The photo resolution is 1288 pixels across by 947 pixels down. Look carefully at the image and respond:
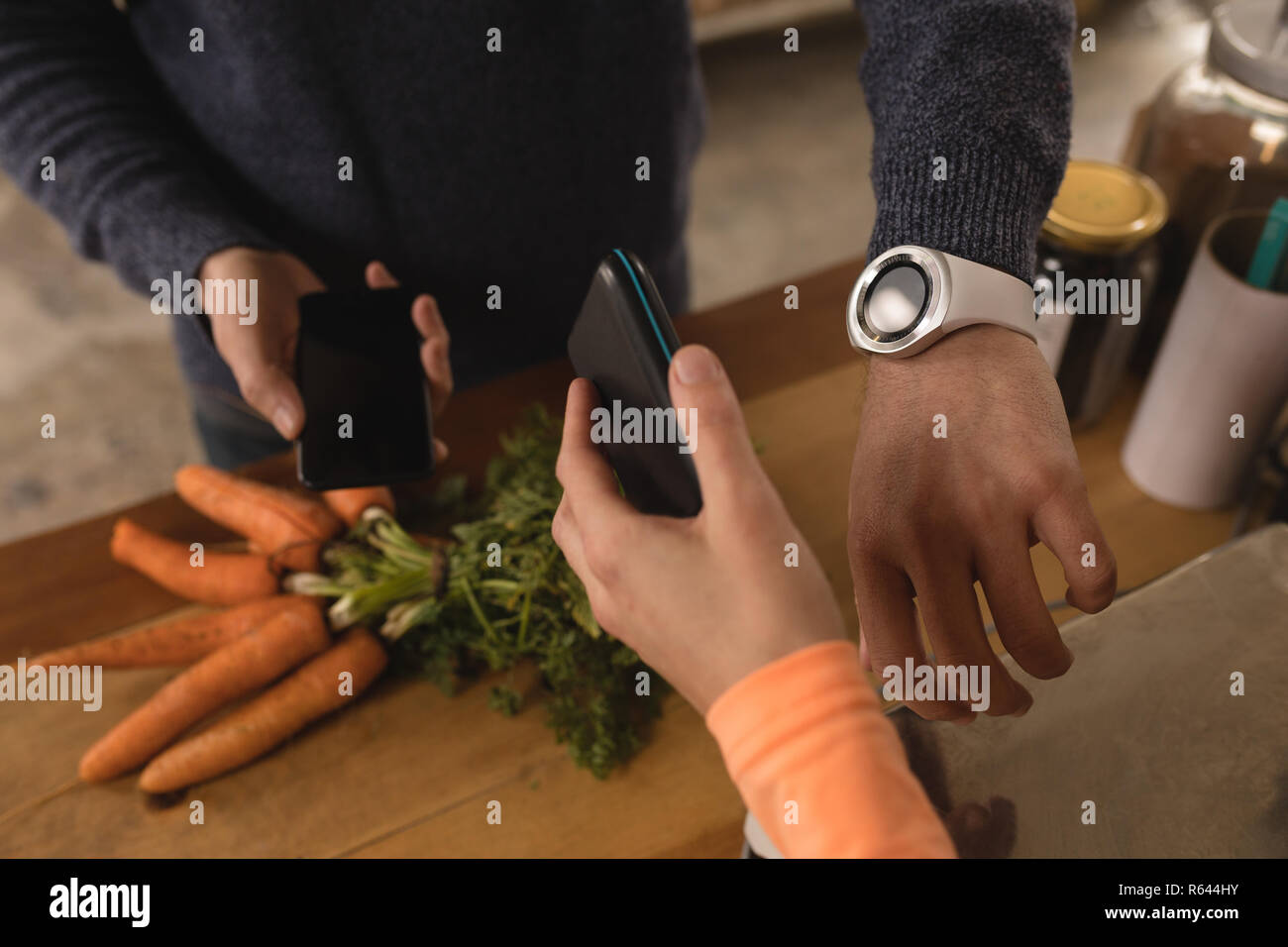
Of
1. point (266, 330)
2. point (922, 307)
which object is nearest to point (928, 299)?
point (922, 307)

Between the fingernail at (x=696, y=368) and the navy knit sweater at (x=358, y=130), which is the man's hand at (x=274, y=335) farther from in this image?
the fingernail at (x=696, y=368)

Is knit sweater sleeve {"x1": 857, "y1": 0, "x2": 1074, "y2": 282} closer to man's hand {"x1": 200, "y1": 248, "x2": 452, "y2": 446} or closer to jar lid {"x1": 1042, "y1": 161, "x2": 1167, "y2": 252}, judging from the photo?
jar lid {"x1": 1042, "y1": 161, "x2": 1167, "y2": 252}

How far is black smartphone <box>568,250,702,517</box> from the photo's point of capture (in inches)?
16.5

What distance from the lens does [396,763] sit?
2.51 feet

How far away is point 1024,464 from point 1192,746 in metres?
0.18

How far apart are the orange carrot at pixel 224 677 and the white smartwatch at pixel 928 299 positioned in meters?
0.59

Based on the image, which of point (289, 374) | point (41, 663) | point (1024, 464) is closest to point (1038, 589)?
point (1024, 464)

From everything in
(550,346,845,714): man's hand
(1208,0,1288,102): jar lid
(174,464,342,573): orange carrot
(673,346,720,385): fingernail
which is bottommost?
(174,464,342,573): orange carrot

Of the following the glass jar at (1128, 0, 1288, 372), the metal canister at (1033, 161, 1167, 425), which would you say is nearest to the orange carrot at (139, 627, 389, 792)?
the metal canister at (1033, 161, 1167, 425)

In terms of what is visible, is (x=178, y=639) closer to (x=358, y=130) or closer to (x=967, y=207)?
(x=358, y=130)

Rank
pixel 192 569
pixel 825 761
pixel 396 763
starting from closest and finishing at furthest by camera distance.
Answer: pixel 825 761, pixel 396 763, pixel 192 569

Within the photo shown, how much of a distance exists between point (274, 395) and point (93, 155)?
332 millimetres

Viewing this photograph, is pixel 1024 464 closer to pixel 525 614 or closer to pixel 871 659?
pixel 871 659

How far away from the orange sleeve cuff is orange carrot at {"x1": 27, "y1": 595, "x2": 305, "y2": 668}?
624 millimetres
